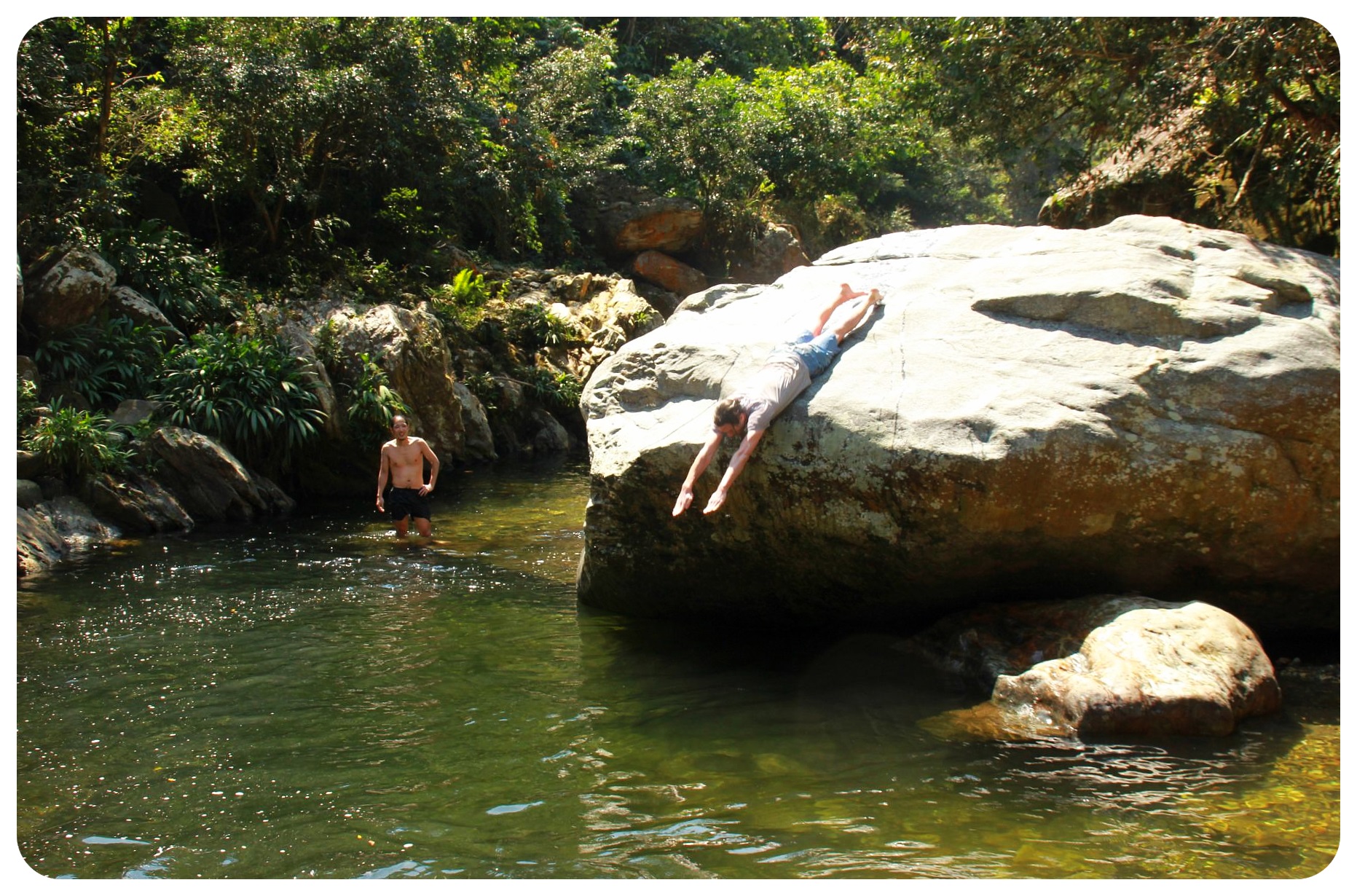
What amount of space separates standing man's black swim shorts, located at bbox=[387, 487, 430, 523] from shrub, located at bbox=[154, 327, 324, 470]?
3.19 meters

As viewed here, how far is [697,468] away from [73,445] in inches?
345

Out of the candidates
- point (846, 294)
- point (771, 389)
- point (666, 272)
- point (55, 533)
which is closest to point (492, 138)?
point (666, 272)

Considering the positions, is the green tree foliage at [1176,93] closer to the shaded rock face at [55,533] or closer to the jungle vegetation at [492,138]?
the jungle vegetation at [492,138]

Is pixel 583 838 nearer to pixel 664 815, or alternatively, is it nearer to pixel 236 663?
pixel 664 815

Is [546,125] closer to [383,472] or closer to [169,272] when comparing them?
[169,272]

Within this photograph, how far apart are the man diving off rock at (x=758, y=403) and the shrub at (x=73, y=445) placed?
848 cm

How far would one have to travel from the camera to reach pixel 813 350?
7.68 metres

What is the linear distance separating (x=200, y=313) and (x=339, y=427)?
11.5 feet

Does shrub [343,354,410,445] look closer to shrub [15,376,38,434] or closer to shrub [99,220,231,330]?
shrub [99,220,231,330]

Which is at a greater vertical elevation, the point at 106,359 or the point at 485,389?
the point at 106,359

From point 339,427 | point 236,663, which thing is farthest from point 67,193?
point 236,663

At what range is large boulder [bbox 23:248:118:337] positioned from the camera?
14.7 metres

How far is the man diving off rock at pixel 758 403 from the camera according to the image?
23.7 feet

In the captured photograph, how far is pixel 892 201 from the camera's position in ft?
131
